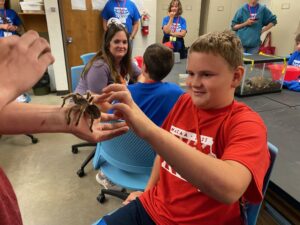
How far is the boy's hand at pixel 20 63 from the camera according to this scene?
435 mm

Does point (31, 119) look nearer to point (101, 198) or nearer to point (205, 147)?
point (205, 147)

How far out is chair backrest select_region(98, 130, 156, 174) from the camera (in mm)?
1278

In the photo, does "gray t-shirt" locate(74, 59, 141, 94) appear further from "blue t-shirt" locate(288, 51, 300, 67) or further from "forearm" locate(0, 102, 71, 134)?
"blue t-shirt" locate(288, 51, 300, 67)

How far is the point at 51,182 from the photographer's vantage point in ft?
7.14

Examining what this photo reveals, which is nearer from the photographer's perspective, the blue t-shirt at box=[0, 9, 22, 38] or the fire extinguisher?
the blue t-shirt at box=[0, 9, 22, 38]

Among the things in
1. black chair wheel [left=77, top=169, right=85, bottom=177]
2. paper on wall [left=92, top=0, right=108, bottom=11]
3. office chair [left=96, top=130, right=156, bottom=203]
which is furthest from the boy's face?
Result: paper on wall [left=92, top=0, right=108, bottom=11]

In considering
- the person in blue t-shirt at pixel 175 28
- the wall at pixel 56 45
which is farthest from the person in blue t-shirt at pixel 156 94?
the wall at pixel 56 45

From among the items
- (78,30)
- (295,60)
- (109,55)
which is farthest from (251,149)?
(78,30)

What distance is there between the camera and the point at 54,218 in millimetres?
1804

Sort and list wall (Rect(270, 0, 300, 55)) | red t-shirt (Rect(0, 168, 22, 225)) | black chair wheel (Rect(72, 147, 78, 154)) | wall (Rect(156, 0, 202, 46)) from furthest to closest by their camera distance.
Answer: wall (Rect(156, 0, 202, 46)), wall (Rect(270, 0, 300, 55)), black chair wheel (Rect(72, 147, 78, 154)), red t-shirt (Rect(0, 168, 22, 225))

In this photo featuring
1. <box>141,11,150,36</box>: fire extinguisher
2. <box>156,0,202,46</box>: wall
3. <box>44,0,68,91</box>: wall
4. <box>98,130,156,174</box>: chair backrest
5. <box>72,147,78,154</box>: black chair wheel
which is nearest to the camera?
<box>98,130,156,174</box>: chair backrest

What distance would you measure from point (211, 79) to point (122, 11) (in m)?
3.34

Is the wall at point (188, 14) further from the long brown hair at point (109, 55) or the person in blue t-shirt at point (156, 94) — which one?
the person in blue t-shirt at point (156, 94)

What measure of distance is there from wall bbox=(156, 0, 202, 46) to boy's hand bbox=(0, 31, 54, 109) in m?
5.76
